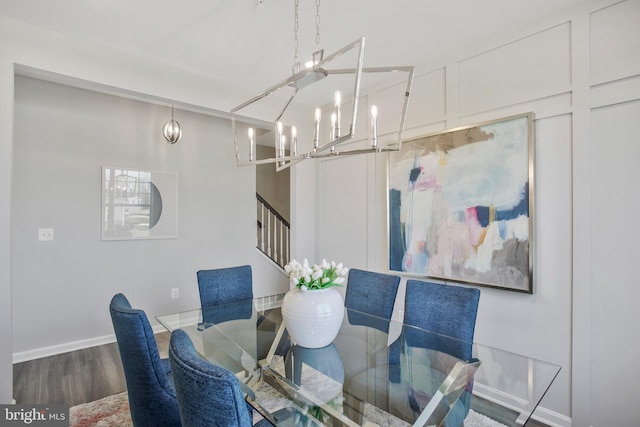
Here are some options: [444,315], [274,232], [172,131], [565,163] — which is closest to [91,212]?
[172,131]

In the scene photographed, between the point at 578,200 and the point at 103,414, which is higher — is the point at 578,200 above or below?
above

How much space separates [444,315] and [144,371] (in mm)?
1637

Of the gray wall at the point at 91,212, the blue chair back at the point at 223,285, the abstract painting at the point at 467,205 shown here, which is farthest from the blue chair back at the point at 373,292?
the gray wall at the point at 91,212

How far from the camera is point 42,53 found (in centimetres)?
237

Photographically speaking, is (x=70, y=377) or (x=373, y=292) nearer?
(x=373, y=292)

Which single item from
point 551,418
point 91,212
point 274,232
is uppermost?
point 91,212

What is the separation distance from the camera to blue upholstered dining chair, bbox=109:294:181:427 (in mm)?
1284

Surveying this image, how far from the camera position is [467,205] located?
8.21ft

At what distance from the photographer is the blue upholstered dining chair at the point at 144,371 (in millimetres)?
1284

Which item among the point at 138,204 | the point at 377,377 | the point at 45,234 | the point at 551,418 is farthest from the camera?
the point at 138,204

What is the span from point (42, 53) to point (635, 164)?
394 cm

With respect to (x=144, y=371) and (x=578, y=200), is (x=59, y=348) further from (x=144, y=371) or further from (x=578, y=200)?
(x=578, y=200)

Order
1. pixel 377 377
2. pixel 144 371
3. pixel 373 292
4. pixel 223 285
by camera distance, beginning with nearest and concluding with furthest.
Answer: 1. pixel 144 371
2. pixel 377 377
3. pixel 373 292
4. pixel 223 285

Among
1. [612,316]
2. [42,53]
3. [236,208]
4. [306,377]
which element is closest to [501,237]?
[612,316]
